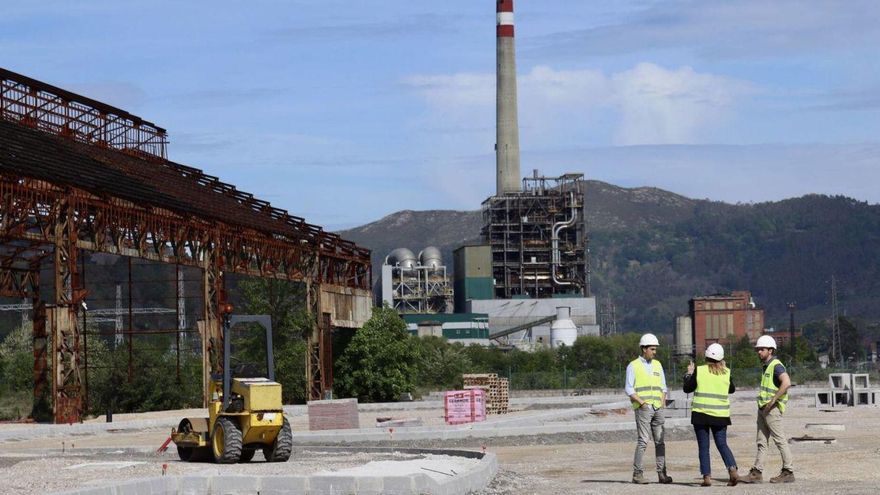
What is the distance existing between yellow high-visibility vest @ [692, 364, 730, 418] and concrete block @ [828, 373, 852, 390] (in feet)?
108

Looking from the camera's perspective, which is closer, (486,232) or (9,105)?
(9,105)

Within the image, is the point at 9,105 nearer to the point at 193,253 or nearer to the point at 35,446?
the point at 193,253

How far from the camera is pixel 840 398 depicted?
49.0 metres

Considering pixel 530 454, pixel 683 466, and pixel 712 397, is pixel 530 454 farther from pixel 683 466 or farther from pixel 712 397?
pixel 712 397

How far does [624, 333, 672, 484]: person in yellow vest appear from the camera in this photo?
18234mm

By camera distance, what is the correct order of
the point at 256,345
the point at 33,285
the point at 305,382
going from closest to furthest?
the point at 33,285
the point at 305,382
the point at 256,345

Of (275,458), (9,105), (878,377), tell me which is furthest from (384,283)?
(275,458)

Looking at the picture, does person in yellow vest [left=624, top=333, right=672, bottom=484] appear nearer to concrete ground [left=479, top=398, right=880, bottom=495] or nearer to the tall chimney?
concrete ground [left=479, top=398, right=880, bottom=495]

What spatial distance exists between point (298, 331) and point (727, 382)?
1866 inches

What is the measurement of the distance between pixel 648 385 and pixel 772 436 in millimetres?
1615

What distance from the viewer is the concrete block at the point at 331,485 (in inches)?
639

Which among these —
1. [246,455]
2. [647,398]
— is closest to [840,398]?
[246,455]

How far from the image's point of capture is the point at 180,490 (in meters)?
16.5

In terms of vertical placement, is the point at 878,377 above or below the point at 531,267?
below
